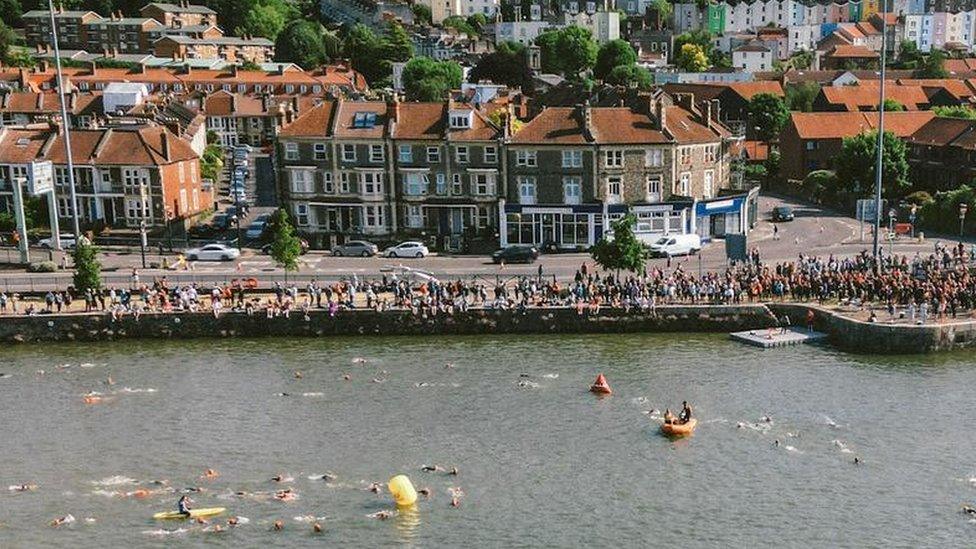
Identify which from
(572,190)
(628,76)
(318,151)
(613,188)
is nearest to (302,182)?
(318,151)

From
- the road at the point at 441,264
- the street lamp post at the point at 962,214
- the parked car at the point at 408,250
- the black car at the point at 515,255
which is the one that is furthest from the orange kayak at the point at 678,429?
the street lamp post at the point at 962,214

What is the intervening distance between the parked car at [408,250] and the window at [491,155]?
6986 mm

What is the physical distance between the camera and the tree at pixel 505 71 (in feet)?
452

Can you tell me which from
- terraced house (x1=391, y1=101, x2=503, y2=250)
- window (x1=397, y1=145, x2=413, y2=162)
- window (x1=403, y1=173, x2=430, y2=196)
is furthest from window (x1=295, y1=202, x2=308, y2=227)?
window (x1=397, y1=145, x2=413, y2=162)

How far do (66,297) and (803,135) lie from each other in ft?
201

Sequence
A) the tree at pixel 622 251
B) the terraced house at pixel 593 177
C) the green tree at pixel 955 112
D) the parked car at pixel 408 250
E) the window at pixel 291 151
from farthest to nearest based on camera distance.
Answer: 1. the green tree at pixel 955 112
2. the window at pixel 291 151
3. the terraced house at pixel 593 177
4. the parked car at pixel 408 250
5. the tree at pixel 622 251

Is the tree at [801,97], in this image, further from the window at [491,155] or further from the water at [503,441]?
the water at [503,441]

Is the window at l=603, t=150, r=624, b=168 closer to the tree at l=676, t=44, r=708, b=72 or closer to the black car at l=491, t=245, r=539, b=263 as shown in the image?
the black car at l=491, t=245, r=539, b=263

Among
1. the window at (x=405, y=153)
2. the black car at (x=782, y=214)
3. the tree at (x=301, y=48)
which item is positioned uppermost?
the tree at (x=301, y=48)

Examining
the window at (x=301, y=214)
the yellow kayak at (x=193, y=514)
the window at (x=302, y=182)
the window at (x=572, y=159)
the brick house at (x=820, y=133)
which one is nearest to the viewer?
the yellow kayak at (x=193, y=514)

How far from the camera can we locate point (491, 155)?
6469 cm

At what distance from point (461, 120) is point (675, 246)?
15.0 metres

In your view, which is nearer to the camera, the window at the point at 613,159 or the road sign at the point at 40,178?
the road sign at the point at 40,178

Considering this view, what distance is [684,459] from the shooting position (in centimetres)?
3472
